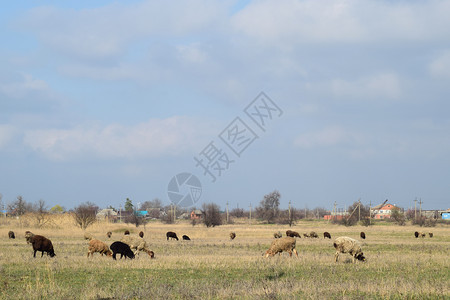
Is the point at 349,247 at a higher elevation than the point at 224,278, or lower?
higher

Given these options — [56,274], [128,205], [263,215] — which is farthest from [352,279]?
[128,205]

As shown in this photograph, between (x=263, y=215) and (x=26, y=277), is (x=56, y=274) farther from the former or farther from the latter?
(x=263, y=215)

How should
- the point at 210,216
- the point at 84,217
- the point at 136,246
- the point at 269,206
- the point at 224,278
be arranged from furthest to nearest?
the point at 269,206 < the point at 210,216 < the point at 84,217 < the point at 136,246 < the point at 224,278

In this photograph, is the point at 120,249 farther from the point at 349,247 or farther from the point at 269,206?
the point at 269,206

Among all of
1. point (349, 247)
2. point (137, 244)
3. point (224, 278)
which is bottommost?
point (224, 278)

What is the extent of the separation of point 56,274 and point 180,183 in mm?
49767

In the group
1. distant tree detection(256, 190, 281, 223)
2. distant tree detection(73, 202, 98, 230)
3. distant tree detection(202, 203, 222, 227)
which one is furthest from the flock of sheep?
distant tree detection(256, 190, 281, 223)

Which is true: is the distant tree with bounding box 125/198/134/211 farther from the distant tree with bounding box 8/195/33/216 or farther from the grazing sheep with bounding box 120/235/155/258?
the grazing sheep with bounding box 120/235/155/258

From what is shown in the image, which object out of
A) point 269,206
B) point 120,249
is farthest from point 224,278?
point 269,206

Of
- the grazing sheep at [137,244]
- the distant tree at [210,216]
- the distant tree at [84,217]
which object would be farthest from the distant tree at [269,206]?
the grazing sheep at [137,244]

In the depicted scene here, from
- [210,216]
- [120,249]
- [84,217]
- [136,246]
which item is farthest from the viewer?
[210,216]

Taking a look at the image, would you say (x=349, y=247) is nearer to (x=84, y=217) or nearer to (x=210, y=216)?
(x=84, y=217)

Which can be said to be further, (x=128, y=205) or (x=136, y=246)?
(x=128, y=205)

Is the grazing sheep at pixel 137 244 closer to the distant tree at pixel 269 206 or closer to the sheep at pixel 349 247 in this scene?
the sheep at pixel 349 247
